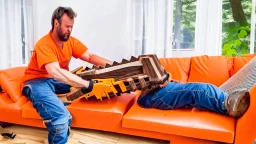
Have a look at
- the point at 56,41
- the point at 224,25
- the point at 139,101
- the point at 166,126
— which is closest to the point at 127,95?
the point at 139,101

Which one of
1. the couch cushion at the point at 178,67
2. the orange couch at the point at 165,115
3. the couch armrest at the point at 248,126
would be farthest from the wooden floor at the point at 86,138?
the couch cushion at the point at 178,67

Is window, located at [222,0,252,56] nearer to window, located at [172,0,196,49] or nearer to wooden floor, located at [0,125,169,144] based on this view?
window, located at [172,0,196,49]

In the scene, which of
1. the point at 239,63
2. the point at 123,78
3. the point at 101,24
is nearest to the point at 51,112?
the point at 123,78

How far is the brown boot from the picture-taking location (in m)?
1.44

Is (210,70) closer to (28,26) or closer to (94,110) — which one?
(94,110)

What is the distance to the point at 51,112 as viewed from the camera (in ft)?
5.56

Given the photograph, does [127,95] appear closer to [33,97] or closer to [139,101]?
[139,101]

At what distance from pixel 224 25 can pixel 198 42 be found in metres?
0.43

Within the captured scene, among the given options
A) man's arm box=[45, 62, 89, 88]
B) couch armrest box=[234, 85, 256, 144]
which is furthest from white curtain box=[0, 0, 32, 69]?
couch armrest box=[234, 85, 256, 144]

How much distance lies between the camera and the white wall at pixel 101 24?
280 centimetres

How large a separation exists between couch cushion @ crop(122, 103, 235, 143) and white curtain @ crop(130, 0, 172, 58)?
107 centimetres

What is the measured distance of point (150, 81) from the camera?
5.76 ft

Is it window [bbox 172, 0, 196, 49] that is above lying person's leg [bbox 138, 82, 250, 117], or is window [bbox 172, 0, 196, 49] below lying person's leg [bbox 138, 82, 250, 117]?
above

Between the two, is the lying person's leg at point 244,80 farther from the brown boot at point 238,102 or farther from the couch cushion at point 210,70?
the couch cushion at point 210,70
